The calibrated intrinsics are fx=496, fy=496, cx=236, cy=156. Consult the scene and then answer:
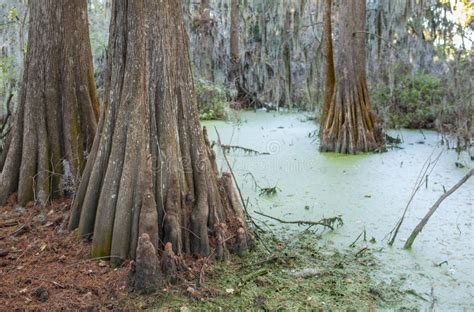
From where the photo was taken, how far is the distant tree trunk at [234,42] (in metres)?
14.5

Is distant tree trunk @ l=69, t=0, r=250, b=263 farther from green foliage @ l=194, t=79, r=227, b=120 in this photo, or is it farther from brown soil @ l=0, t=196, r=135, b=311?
green foliage @ l=194, t=79, r=227, b=120

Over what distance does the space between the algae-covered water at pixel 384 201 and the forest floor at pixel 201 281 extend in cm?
23

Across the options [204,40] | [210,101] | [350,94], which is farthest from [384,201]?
[204,40]

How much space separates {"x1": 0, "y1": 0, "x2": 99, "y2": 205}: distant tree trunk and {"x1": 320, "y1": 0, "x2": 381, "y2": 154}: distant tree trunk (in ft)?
14.1

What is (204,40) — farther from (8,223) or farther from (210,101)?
(8,223)

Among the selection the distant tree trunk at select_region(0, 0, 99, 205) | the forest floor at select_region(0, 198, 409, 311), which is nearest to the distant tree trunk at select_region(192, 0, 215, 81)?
the distant tree trunk at select_region(0, 0, 99, 205)

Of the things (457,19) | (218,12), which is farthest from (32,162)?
(218,12)

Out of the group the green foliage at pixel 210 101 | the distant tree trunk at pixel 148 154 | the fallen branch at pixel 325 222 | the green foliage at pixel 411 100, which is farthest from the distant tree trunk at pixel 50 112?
the green foliage at pixel 210 101

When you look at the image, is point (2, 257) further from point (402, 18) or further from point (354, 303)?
point (402, 18)

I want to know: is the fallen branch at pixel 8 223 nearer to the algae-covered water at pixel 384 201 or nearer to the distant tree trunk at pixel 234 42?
the algae-covered water at pixel 384 201

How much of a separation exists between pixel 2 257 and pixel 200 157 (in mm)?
1336

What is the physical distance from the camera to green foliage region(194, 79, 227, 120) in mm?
11445

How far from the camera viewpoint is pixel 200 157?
124 inches

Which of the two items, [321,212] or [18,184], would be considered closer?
[18,184]
